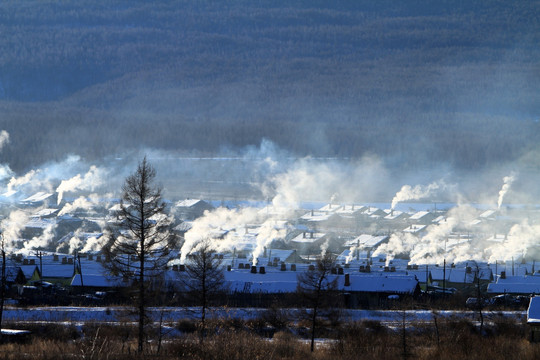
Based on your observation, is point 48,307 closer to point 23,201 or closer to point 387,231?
point 387,231

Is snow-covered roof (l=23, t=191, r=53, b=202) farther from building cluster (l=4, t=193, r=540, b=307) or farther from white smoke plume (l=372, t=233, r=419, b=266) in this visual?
white smoke plume (l=372, t=233, r=419, b=266)

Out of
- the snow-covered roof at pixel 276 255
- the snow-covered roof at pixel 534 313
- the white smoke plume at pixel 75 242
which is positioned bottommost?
the snow-covered roof at pixel 534 313

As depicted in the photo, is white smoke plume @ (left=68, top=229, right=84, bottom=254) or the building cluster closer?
the building cluster

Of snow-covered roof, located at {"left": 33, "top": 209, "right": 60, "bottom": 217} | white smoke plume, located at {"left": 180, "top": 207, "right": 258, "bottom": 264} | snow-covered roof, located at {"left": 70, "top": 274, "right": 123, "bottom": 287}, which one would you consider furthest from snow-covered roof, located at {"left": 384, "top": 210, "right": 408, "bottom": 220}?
snow-covered roof, located at {"left": 70, "top": 274, "right": 123, "bottom": 287}

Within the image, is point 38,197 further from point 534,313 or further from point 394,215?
point 534,313

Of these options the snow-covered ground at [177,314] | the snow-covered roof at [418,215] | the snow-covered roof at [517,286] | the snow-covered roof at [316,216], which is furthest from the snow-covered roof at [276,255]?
the snow-covered roof at [418,215]

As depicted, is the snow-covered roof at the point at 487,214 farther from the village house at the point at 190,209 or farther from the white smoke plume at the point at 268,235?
the village house at the point at 190,209

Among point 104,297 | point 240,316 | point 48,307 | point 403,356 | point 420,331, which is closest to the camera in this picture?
point 403,356

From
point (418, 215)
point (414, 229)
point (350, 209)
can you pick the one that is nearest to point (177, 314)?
point (414, 229)

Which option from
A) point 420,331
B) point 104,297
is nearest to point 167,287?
point 104,297

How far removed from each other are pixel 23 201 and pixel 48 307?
85766 millimetres

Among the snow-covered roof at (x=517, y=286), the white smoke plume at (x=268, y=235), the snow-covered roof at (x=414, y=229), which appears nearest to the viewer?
the snow-covered roof at (x=517, y=286)

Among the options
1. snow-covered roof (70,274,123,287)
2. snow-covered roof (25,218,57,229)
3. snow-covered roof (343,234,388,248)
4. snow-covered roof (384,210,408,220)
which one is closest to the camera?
snow-covered roof (70,274,123,287)

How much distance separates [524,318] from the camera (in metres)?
51.0
